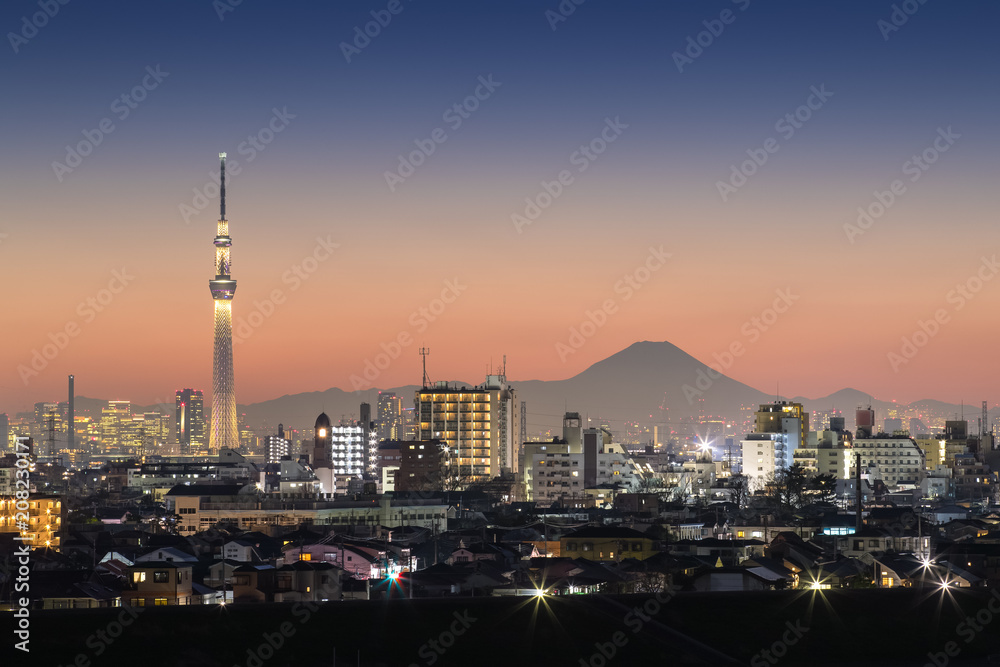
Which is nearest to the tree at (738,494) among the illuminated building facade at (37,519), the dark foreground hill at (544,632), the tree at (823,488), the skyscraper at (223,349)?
the tree at (823,488)

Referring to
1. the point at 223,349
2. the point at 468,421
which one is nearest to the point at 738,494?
the point at 468,421

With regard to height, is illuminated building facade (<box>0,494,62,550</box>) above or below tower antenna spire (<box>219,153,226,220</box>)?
below

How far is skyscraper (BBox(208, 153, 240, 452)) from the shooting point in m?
132

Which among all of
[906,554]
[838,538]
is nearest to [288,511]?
[838,538]

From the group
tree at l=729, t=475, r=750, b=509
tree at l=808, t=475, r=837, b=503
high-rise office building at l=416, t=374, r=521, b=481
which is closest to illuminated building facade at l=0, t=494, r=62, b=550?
tree at l=729, t=475, r=750, b=509

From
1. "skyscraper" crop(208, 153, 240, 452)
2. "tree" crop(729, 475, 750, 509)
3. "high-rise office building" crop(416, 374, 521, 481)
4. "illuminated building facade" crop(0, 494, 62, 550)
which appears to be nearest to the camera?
"illuminated building facade" crop(0, 494, 62, 550)

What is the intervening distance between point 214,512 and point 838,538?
30.8 m

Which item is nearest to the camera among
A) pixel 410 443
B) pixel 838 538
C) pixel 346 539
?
pixel 346 539

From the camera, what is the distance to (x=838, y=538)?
1857 inches

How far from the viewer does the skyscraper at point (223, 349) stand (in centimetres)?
13200

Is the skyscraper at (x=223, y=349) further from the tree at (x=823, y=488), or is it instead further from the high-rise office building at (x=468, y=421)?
the tree at (x=823, y=488)

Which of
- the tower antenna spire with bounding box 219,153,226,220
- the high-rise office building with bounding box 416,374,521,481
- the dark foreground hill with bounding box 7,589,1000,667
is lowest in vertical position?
the dark foreground hill with bounding box 7,589,1000,667

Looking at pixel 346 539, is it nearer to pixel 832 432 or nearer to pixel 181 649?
pixel 181 649

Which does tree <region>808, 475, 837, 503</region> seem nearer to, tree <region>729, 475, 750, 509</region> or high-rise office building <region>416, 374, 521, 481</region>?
tree <region>729, 475, 750, 509</region>
